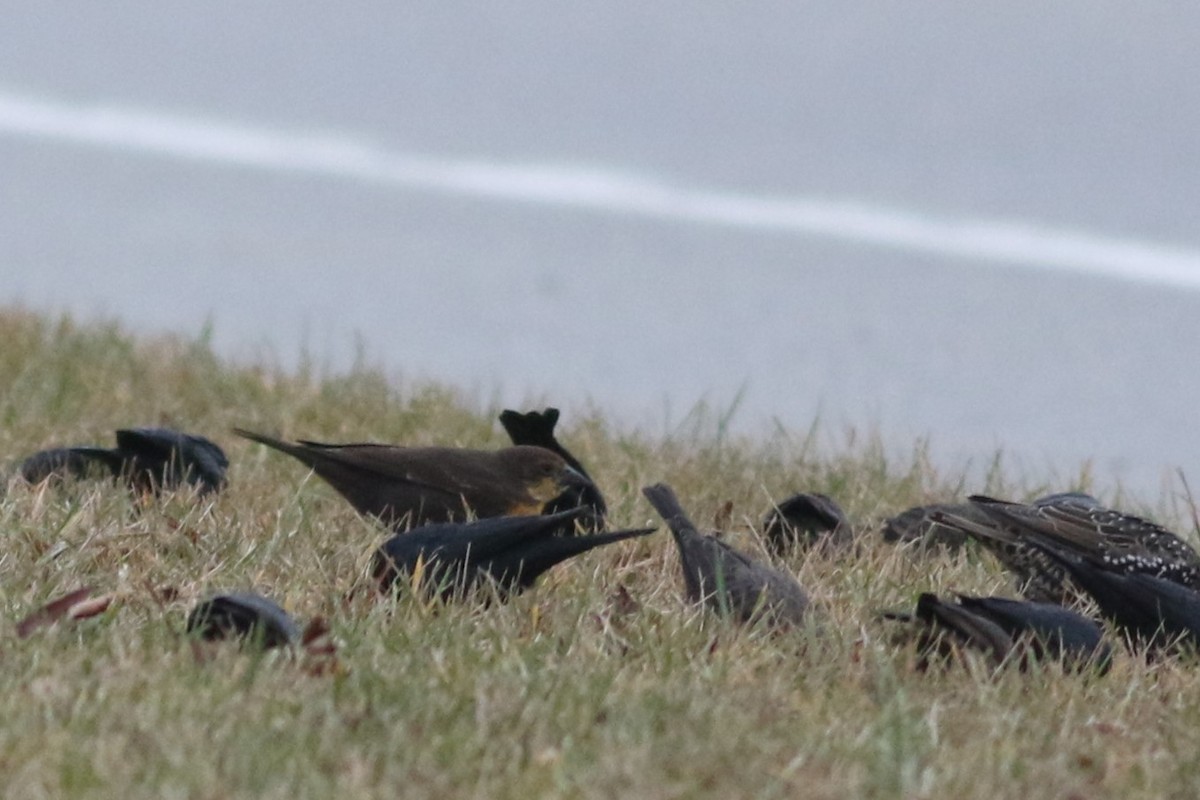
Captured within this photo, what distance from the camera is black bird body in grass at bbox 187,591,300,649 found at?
3900mm

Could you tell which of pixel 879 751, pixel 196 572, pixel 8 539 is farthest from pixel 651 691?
pixel 8 539

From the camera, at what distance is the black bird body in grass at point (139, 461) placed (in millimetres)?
5531

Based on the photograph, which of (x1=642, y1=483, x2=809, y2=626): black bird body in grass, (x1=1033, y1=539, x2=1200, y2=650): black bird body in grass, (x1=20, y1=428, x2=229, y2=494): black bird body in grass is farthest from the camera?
(x1=20, y1=428, x2=229, y2=494): black bird body in grass

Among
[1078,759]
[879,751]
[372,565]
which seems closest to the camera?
[879,751]

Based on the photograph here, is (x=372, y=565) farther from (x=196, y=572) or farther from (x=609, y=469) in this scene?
(x=609, y=469)

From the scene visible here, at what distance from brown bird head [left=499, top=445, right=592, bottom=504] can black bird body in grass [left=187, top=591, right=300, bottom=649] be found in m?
1.65

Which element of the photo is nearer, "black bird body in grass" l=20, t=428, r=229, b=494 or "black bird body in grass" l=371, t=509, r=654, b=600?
"black bird body in grass" l=371, t=509, r=654, b=600

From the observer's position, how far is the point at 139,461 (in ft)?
18.4

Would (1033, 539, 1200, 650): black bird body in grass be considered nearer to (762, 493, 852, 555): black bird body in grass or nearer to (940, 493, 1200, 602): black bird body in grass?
(940, 493, 1200, 602): black bird body in grass

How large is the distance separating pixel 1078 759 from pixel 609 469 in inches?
118

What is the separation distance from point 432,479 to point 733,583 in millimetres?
1221

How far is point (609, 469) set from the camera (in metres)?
6.48

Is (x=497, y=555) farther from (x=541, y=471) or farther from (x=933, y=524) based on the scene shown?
(x=933, y=524)

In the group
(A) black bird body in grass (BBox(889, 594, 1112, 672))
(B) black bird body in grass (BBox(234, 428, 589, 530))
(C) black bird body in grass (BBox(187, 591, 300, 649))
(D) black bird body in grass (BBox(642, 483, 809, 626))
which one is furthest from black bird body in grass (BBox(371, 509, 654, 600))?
(B) black bird body in grass (BBox(234, 428, 589, 530))
